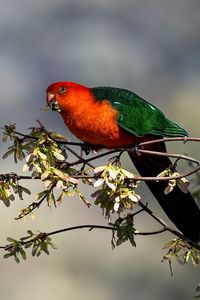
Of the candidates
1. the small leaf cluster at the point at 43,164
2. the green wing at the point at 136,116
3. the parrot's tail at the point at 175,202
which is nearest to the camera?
the small leaf cluster at the point at 43,164

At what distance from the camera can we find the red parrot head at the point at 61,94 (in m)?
2.86

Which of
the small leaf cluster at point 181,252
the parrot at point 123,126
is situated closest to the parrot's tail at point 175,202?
the parrot at point 123,126

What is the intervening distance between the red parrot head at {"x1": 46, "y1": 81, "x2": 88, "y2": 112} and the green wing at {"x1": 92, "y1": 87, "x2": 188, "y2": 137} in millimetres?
89

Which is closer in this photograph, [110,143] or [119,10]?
[110,143]

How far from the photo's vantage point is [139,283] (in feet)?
22.7

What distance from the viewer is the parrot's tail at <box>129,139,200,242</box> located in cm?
276

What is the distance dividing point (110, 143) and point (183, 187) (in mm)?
563

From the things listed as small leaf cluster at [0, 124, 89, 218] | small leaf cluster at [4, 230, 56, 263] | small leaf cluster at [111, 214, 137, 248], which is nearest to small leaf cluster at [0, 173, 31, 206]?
small leaf cluster at [0, 124, 89, 218]

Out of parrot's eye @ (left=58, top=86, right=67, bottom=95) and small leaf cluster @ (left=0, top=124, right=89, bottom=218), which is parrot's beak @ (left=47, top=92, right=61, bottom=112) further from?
small leaf cluster @ (left=0, top=124, right=89, bottom=218)

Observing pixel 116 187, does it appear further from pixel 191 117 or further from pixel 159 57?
pixel 159 57

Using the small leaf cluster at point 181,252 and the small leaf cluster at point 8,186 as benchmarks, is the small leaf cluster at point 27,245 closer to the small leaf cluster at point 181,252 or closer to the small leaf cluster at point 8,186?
the small leaf cluster at point 8,186

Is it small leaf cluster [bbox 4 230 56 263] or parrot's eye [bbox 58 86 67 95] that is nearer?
small leaf cluster [bbox 4 230 56 263]

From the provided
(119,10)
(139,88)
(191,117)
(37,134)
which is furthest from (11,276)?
(119,10)

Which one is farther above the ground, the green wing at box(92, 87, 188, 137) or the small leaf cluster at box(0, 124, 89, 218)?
the green wing at box(92, 87, 188, 137)
